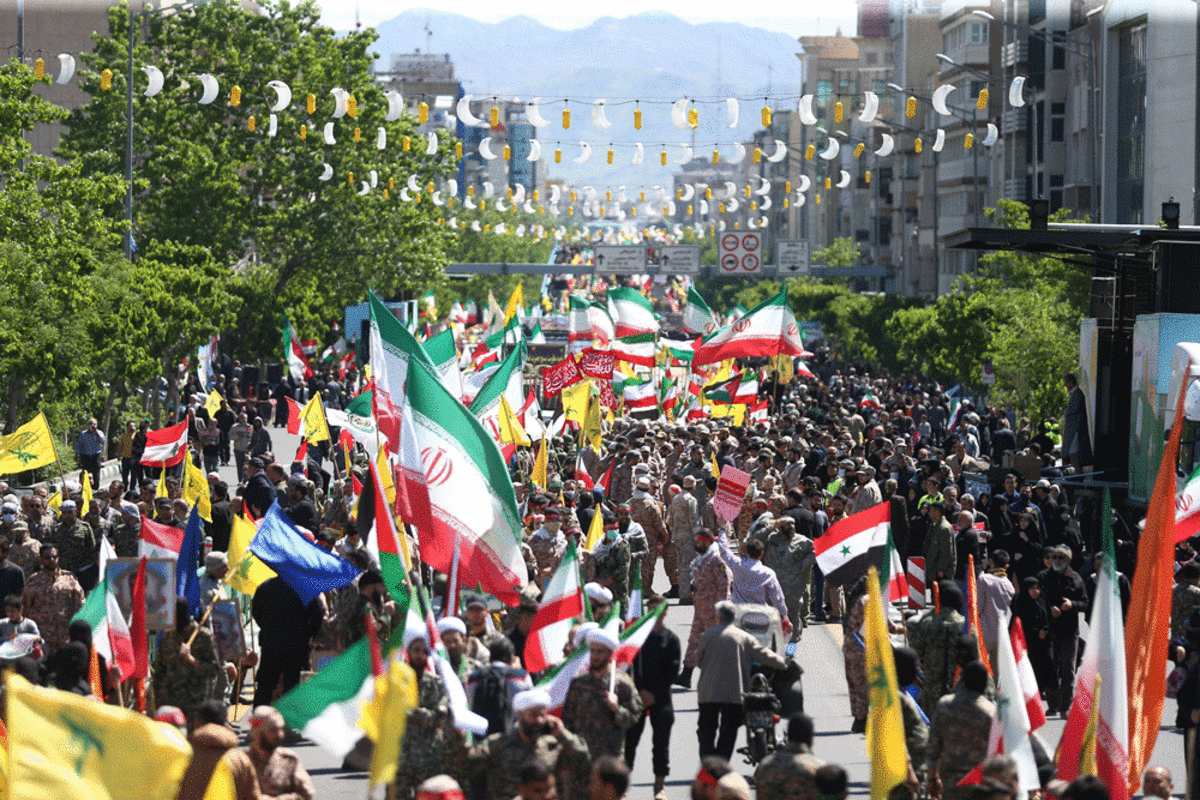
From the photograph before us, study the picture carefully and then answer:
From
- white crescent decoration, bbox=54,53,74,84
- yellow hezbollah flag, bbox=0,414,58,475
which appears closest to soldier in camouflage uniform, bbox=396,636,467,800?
yellow hezbollah flag, bbox=0,414,58,475

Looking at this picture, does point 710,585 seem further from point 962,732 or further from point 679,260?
point 679,260

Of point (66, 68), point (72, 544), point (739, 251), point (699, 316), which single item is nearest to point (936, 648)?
point (72, 544)

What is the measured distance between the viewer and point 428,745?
9734 millimetres

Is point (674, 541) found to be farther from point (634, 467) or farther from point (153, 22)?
point (153, 22)

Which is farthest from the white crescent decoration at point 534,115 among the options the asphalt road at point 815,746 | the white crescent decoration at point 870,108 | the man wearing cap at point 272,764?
the man wearing cap at point 272,764

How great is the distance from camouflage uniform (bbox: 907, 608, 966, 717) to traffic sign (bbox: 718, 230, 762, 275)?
159 ft

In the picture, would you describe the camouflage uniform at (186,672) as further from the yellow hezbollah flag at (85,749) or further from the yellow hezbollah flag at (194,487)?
the yellow hezbollah flag at (194,487)

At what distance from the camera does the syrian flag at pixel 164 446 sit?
2328 cm

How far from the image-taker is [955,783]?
9.80 metres

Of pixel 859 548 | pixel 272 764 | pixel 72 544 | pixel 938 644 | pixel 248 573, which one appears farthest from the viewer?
pixel 72 544

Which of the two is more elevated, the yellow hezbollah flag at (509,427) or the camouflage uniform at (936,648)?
the yellow hezbollah flag at (509,427)

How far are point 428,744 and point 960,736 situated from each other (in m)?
2.66

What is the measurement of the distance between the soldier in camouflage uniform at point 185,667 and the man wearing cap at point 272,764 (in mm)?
2846

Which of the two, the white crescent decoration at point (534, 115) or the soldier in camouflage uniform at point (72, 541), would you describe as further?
the white crescent decoration at point (534, 115)
